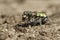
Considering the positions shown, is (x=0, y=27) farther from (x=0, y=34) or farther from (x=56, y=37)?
(x=56, y=37)

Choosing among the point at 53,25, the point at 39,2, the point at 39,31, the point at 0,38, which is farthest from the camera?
the point at 39,2

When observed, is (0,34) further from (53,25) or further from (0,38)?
(53,25)

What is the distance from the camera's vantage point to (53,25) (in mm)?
6270

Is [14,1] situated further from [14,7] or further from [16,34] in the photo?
[16,34]

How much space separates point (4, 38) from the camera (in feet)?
17.7

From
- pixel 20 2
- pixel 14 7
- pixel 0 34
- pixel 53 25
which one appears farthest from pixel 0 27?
pixel 20 2

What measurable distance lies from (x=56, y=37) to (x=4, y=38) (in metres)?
1.00

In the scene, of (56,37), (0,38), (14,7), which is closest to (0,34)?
(0,38)

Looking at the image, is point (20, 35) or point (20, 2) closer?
point (20, 35)

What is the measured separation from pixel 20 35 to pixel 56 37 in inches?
27.2

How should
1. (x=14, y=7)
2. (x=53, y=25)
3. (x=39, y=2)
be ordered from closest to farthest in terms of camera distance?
1. (x=53, y=25)
2. (x=14, y=7)
3. (x=39, y=2)

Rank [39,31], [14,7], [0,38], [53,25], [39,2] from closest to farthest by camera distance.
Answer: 1. [0,38]
2. [39,31]
3. [53,25]
4. [14,7]
5. [39,2]

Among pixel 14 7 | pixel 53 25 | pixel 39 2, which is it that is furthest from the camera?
pixel 39 2

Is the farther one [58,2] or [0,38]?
[58,2]
